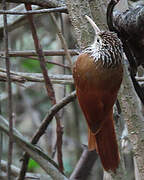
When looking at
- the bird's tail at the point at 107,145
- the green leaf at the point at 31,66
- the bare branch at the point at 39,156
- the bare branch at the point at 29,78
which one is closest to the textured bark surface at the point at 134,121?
the bird's tail at the point at 107,145

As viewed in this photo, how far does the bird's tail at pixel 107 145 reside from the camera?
153cm

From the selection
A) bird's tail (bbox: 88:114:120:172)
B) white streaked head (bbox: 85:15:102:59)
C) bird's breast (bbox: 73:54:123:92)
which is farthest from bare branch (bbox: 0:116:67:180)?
white streaked head (bbox: 85:15:102:59)

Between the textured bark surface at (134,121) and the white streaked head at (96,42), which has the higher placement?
the white streaked head at (96,42)

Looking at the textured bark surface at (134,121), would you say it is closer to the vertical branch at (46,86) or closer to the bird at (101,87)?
the bird at (101,87)

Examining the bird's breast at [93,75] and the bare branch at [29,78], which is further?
the bare branch at [29,78]

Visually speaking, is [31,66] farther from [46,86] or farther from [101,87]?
[101,87]

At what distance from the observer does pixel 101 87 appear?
1657 millimetres

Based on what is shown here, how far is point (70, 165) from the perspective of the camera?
388 cm

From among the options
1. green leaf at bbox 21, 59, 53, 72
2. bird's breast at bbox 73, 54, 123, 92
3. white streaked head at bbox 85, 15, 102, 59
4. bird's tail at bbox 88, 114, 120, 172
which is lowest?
green leaf at bbox 21, 59, 53, 72

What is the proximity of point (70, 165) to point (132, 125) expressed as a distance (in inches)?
98.8

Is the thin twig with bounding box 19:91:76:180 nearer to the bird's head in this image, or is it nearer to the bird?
the bird

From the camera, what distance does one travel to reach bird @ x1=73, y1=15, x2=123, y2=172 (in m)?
1.59

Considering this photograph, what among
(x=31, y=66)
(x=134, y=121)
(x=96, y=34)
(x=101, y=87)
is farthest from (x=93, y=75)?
(x=31, y=66)

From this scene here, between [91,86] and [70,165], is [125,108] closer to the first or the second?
[91,86]
